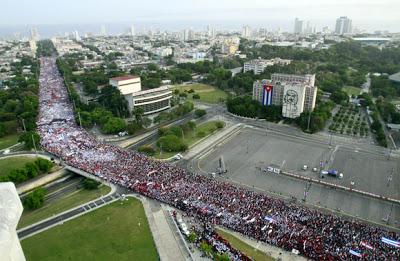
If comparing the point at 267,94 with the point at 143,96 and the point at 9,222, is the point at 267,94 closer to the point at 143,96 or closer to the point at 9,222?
the point at 143,96

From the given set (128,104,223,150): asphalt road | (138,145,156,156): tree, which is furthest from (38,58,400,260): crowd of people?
(128,104,223,150): asphalt road

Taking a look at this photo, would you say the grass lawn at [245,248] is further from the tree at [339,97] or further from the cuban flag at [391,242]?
the tree at [339,97]

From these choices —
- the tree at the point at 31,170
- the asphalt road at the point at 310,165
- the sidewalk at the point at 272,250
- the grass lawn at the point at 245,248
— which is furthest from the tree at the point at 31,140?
the sidewalk at the point at 272,250

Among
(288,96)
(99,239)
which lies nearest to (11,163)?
(99,239)

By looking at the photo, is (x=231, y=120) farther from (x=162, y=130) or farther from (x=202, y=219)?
(x=202, y=219)

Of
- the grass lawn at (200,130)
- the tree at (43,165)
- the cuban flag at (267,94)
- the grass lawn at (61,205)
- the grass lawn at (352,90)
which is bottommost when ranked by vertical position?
the grass lawn at (352,90)

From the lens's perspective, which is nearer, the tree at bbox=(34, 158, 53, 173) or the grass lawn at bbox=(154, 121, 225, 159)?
the tree at bbox=(34, 158, 53, 173)

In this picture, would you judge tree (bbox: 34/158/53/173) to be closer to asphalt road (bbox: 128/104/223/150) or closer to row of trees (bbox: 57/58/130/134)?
asphalt road (bbox: 128/104/223/150)
